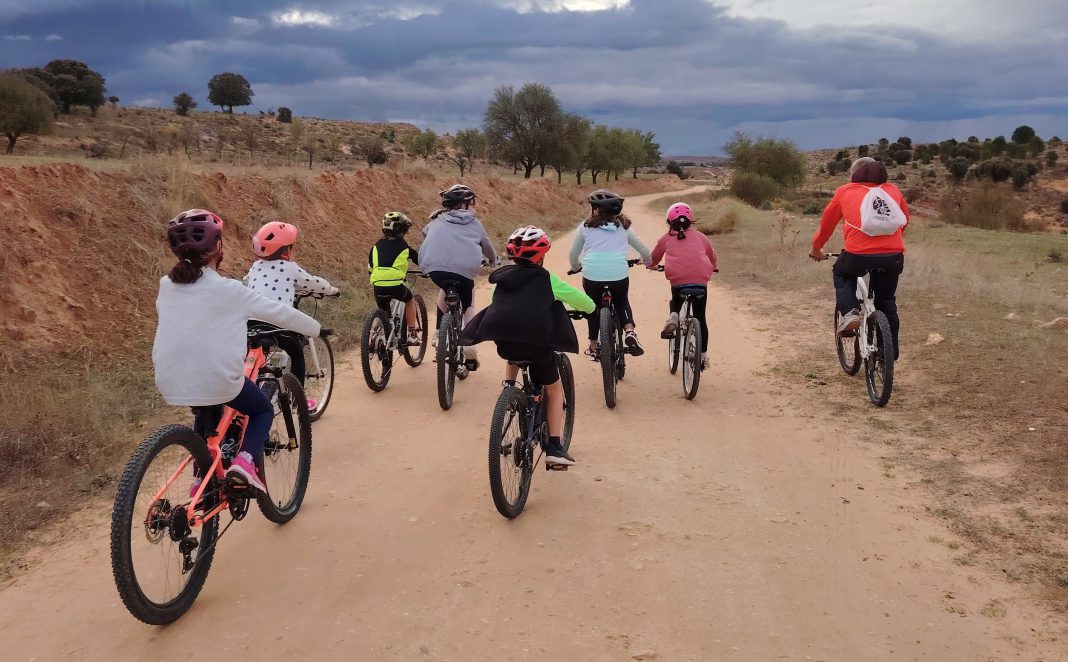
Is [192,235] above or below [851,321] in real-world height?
above

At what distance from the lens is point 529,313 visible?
4.89 m

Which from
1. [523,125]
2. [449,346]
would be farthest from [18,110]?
[523,125]

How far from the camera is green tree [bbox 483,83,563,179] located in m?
60.0

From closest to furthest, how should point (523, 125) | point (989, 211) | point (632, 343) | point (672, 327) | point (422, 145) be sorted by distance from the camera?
point (632, 343)
point (672, 327)
point (989, 211)
point (523, 125)
point (422, 145)

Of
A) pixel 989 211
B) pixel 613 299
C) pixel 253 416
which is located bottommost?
pixel 253 416

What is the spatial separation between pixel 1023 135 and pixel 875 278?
282 feet

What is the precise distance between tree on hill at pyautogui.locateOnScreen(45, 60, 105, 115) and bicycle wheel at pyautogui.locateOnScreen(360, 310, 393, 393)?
4783 centimetres

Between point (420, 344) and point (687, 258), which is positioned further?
point (420, 344)

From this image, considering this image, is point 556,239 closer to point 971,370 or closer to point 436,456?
point 971,370

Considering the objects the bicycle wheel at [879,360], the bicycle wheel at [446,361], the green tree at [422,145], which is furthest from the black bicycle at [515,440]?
the green tree at [422,145]

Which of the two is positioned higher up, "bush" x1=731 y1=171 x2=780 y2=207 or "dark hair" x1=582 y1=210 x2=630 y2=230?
"bush" x1=731 y1=171 x2=780 y2=207

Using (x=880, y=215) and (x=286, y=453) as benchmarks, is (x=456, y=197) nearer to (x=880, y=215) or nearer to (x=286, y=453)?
(x=286, y=453)

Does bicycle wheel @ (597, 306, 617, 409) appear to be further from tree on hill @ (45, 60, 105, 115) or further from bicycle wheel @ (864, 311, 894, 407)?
tree on hill @ (45, 60, 105, 115)

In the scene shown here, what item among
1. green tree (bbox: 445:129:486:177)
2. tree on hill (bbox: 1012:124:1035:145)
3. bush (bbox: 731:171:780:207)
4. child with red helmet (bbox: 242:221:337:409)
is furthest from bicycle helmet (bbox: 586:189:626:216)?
tree on hill (bbox: 1012:124:1035:145)
